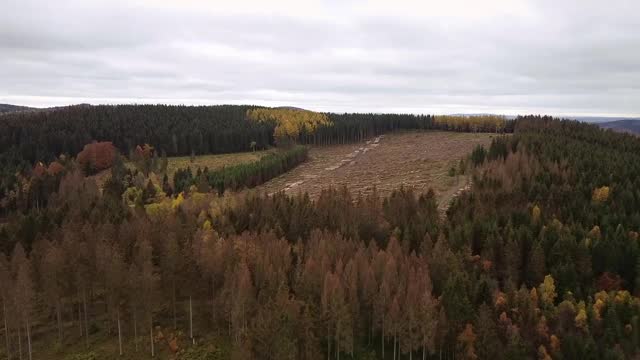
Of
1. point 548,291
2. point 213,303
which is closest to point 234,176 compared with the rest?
point 213,303

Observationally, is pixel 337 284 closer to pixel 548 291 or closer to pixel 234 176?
pixel 548 291

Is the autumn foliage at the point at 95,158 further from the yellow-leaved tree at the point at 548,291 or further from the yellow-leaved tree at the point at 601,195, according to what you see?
the yellow-leaved tree at the point at 548,291

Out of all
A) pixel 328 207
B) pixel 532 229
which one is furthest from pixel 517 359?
pixel 328 207

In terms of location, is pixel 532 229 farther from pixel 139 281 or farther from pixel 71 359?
pixel 71 359

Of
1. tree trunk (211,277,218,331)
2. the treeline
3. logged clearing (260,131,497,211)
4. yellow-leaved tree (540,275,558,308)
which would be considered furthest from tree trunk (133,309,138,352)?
the treeline

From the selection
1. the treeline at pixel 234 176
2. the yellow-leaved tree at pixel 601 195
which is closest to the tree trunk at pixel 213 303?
the treeline at pixel 234 176

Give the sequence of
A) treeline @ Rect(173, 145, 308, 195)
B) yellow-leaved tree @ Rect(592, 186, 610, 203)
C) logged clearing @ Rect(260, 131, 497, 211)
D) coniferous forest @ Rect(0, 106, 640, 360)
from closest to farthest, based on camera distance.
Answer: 1. coniferous forest @ Rect(0, 106, 640, 360)
2. yellow-leaved tree @ Rect(592, 186, 610, 203)
3. logged clearing @ Rect(260, 131, 497, 211)
4. treeline @ Rect(173, 145, 308, 195)

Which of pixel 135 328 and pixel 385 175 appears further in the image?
pixel 385 175

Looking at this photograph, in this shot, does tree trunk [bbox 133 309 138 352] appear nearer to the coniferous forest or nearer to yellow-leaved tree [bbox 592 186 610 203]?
the coniferous forest
